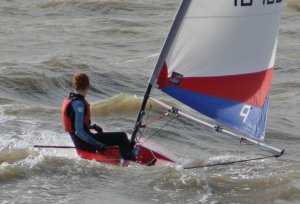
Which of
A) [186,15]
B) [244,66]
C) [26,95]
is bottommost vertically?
[26,95]

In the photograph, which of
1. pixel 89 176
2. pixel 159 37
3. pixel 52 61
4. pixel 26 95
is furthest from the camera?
pixel 159 37

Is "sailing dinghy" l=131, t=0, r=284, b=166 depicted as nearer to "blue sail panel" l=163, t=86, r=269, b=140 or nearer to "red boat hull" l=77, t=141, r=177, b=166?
"blue sail panel" l=163, t=86, r=269, b=140

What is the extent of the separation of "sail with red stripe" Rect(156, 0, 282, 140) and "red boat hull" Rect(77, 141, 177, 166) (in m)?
0.80

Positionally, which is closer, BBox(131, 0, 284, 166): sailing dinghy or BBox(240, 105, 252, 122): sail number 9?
BBox(131, 0, 284, 166): sailing dinghy

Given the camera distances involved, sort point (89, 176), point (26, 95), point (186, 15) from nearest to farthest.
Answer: point (186, 15) → point (89, 176) → point (26, 95)

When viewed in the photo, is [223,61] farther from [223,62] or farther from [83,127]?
[83,127]

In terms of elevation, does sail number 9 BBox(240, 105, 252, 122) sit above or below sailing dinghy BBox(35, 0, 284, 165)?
below

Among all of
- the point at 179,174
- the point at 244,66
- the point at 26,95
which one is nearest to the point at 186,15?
the point at 244,66

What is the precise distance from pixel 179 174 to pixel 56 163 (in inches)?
50.8

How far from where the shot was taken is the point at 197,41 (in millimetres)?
7797

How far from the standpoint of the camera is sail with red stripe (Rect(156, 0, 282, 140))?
7762 millimetres

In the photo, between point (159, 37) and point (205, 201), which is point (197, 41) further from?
point (159, 37)

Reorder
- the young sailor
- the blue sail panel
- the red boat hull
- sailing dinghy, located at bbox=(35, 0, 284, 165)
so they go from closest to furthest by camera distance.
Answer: sailing dinghy, located at bbox=(35, 0, 284, 165) < the blue sail panel < the young sailor < the red boat hull

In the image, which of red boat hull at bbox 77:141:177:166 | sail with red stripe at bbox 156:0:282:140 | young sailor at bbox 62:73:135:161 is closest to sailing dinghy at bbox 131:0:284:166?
sail with red stripe at bbox 156:0:282:140
